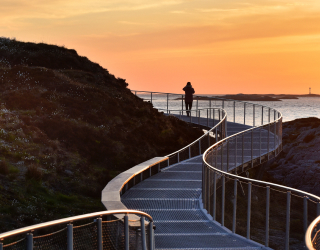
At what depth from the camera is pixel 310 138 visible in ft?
136

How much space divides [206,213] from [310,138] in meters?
33.0

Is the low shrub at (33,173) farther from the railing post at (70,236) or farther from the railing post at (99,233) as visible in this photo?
the railing post at (70,236)

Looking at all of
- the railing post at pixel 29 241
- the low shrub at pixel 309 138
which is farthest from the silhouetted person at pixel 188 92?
the railing post at pixel 29 241

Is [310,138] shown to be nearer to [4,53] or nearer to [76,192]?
[4,53]

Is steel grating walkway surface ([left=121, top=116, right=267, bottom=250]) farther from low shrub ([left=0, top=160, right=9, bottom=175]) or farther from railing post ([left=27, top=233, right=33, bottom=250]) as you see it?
railing post ([left=27, top=233, right=33, bottom=250])

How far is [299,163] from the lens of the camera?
37000mm

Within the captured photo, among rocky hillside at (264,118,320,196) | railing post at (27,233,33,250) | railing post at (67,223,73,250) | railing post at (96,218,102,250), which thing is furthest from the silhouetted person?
railing post at (27,233,33,250)

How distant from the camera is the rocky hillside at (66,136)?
12789 mm

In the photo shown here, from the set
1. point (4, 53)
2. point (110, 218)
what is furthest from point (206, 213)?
point (4, 53)

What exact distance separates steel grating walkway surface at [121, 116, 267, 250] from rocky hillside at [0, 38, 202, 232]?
184 centimetres

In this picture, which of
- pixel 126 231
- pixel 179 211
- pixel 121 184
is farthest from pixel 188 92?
pixel 126 231

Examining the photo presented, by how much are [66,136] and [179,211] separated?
975cm

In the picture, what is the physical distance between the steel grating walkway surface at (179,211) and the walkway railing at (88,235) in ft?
4.94

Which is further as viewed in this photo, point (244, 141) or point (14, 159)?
point (244, 141)
